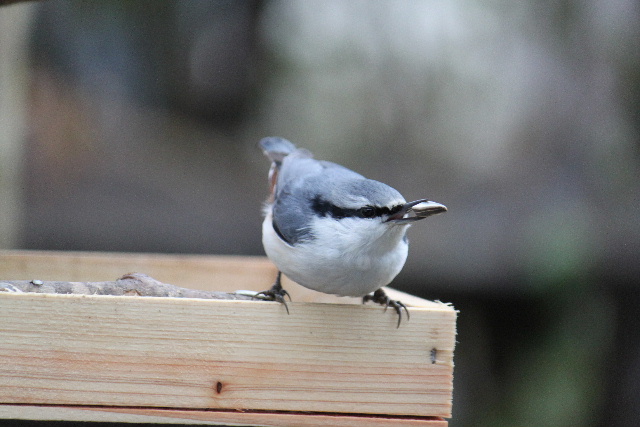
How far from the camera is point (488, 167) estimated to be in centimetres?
540

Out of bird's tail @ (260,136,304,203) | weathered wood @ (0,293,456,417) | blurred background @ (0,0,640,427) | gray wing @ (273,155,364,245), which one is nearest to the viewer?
weathered wood @ (0,293,456,417)

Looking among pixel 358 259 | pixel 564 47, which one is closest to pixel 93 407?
pixel 358 259

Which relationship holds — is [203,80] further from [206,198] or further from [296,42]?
[206,198]

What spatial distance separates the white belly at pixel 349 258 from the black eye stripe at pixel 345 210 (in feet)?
0.10

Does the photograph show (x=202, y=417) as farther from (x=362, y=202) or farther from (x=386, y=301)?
(x=362, y=202)

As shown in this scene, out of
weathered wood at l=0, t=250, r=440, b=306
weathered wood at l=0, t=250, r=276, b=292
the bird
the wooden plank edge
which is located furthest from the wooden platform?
weathered wood at l=0, t=250, r=276, b=292

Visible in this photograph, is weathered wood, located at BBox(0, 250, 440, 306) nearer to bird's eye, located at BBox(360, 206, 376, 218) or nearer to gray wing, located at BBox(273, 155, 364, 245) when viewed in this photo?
gray wing, located at BBox(273, 155, 364, 245)

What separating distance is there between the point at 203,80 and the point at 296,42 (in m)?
1.17

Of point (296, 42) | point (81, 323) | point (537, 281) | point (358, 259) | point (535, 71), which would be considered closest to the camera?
point (81, 323)

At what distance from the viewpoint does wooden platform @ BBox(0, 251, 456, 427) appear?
5.74ft

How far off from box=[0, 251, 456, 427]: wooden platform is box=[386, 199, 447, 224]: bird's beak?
262mm

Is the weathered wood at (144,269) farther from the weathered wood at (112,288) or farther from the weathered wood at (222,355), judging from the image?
the weathered wood at (222,355)

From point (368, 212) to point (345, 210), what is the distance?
0.09m

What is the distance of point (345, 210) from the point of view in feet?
6.76
